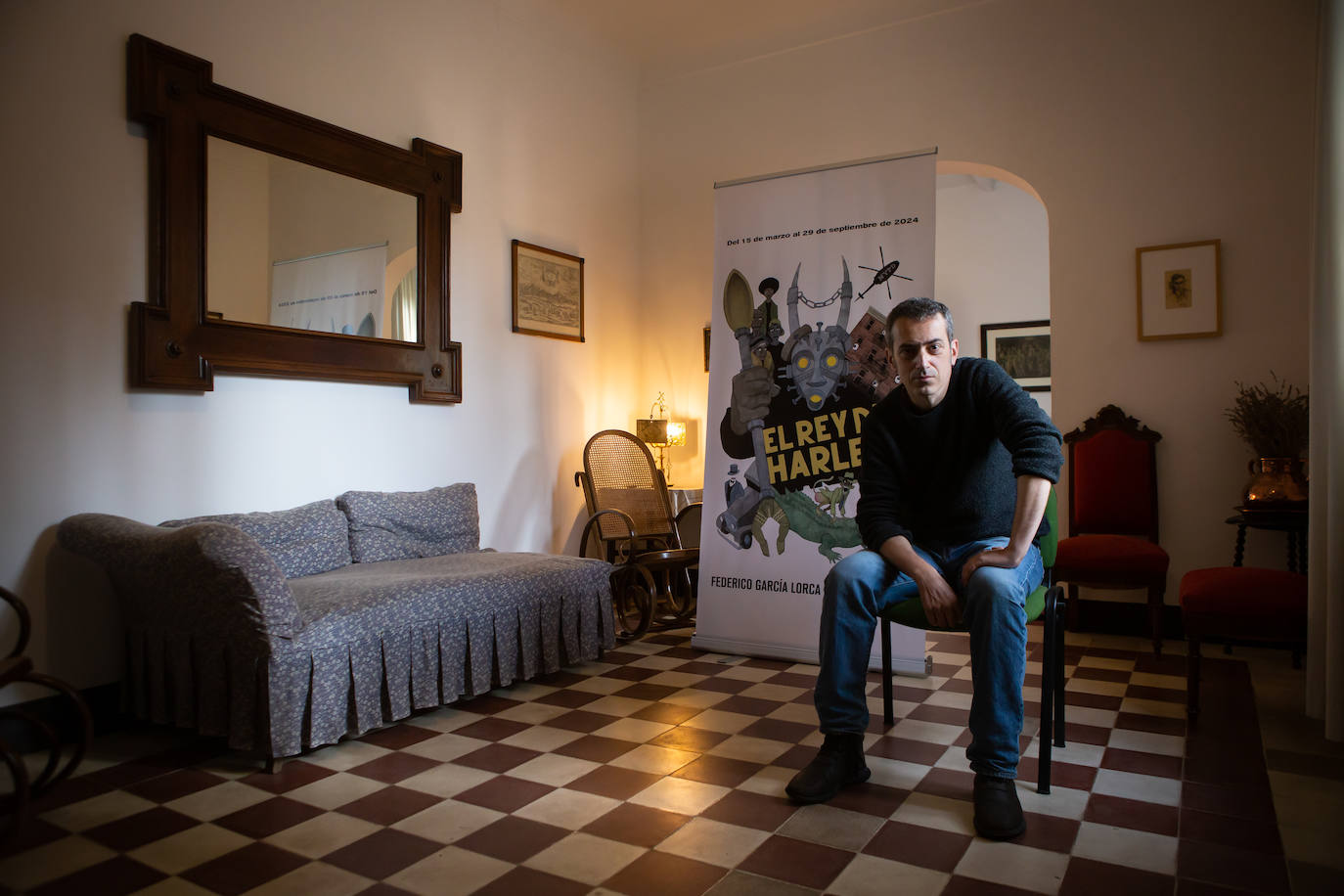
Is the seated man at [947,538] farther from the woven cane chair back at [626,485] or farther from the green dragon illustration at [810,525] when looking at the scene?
the woven cane chair back at [626,485]

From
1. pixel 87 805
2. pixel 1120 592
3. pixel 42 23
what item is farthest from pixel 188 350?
pixel 1120 592

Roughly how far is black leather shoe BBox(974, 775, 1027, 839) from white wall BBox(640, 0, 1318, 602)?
2.97 metres

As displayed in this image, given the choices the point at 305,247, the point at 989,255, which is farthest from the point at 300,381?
the point at 989,255

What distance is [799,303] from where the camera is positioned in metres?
4.02

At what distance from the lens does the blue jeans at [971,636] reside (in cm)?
219

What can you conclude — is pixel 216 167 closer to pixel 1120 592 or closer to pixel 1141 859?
pixel 1141 859

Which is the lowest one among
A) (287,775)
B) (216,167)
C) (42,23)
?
(287,775)

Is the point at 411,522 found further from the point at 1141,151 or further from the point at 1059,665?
the point at 1141,151

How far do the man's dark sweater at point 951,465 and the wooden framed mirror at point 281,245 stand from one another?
99.1 inches

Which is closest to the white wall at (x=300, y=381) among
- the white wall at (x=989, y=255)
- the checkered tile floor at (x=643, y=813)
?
the checkered tile floor at (x=643, y=813)

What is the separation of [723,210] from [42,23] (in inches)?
108

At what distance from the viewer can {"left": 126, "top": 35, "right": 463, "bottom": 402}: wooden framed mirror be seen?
3.27 meters

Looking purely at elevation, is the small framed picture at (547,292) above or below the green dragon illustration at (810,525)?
above

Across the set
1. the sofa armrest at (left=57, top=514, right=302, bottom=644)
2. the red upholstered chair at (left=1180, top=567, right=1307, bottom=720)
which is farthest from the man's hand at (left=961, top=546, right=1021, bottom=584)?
the sofa armrest at (left=57, top=514, right=302, bottom=644)
